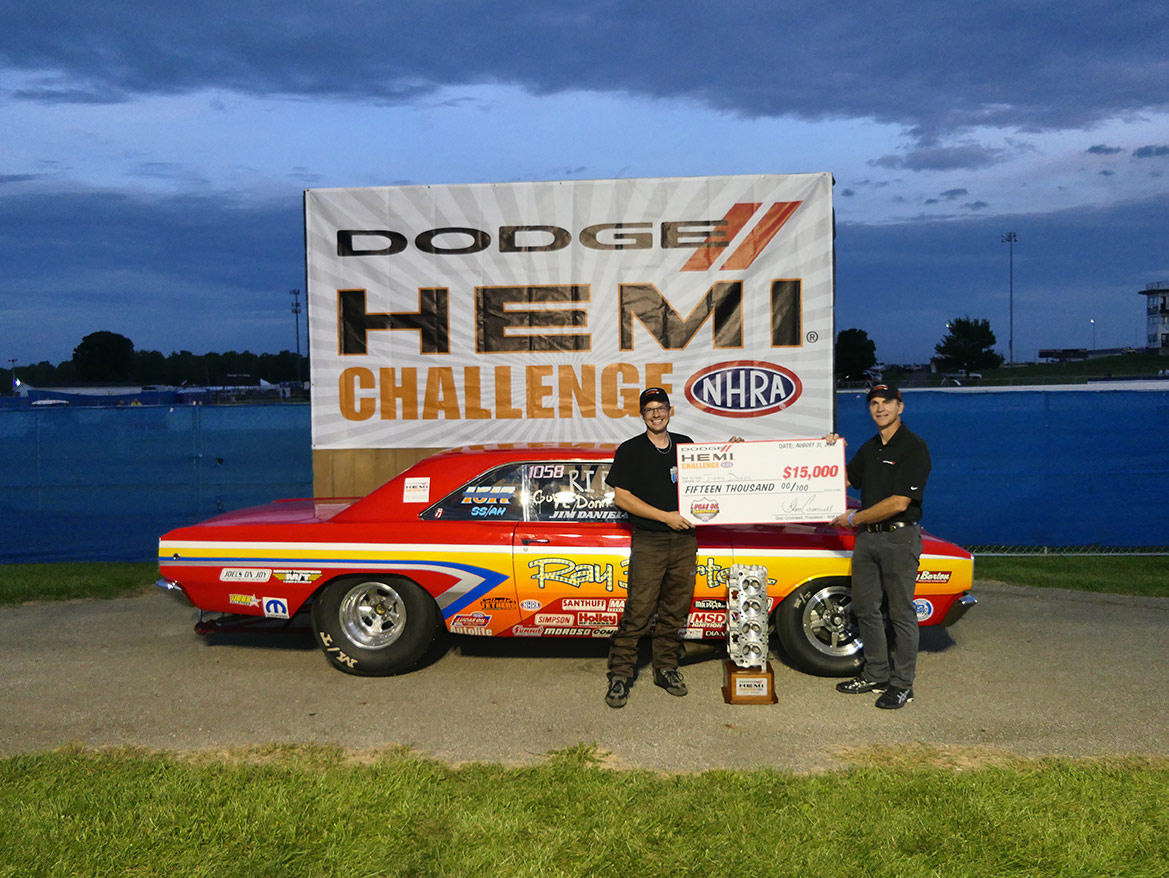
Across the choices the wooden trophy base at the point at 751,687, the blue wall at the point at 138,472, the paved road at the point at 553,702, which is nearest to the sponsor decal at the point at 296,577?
the paved road at the point at 553,702

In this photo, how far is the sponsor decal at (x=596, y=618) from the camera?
5.66m

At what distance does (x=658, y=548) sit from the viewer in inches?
211

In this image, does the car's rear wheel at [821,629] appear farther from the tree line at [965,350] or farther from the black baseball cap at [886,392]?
the tree line at [965,350]

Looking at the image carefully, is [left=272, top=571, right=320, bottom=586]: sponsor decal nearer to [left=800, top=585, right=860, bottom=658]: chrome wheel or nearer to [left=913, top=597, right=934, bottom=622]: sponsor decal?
[left=800, top=585, right=860, bottom=658]: chrome wheel

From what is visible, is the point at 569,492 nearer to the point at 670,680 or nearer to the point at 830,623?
the point at 670,680

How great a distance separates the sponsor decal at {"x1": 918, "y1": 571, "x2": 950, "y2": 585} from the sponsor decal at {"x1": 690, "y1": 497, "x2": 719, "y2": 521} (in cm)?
135

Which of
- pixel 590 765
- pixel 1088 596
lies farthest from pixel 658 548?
pixel 1088 596

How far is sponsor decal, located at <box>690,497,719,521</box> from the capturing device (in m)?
5.42

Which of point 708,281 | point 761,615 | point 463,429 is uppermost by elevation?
point 708,281

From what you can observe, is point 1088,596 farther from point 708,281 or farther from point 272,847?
point 272,847

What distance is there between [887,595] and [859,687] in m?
0.57

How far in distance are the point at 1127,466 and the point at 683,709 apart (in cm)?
761

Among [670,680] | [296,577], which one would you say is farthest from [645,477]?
[296,577]

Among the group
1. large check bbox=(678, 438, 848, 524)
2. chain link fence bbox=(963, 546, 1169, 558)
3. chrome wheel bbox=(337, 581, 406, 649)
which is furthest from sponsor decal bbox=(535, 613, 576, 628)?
chain link fence bbox=(963, 546, 1169, 558)
